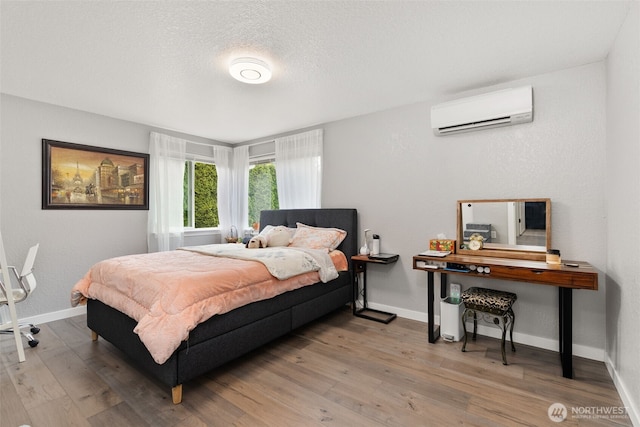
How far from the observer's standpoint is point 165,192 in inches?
167

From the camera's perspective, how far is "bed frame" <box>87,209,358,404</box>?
1.91 m

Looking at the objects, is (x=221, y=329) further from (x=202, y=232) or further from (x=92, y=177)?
(x=202, y=232)

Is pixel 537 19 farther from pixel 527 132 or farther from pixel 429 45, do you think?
pixel 527 132

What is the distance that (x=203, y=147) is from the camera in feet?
16.1

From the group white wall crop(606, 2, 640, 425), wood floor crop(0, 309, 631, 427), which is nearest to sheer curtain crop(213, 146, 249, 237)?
wood floor crop(0, 309, 631, 427)

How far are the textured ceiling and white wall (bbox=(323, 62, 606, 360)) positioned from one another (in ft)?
1.02

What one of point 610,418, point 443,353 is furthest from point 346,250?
point 610,418

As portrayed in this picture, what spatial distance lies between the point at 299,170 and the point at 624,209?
11.1 feet

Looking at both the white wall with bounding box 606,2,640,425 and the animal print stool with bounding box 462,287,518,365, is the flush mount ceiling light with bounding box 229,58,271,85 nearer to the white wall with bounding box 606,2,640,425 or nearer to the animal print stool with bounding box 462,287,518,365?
the white wall with bounding box 606,2,640,425

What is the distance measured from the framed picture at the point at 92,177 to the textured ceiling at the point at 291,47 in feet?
1.95

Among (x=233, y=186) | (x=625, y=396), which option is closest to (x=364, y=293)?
(x=625, y=396)

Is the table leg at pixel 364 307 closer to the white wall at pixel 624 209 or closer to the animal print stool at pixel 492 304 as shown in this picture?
the animal print stool at pixel 492 304

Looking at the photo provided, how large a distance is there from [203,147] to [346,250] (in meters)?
3.07

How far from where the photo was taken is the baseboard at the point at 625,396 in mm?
1613
